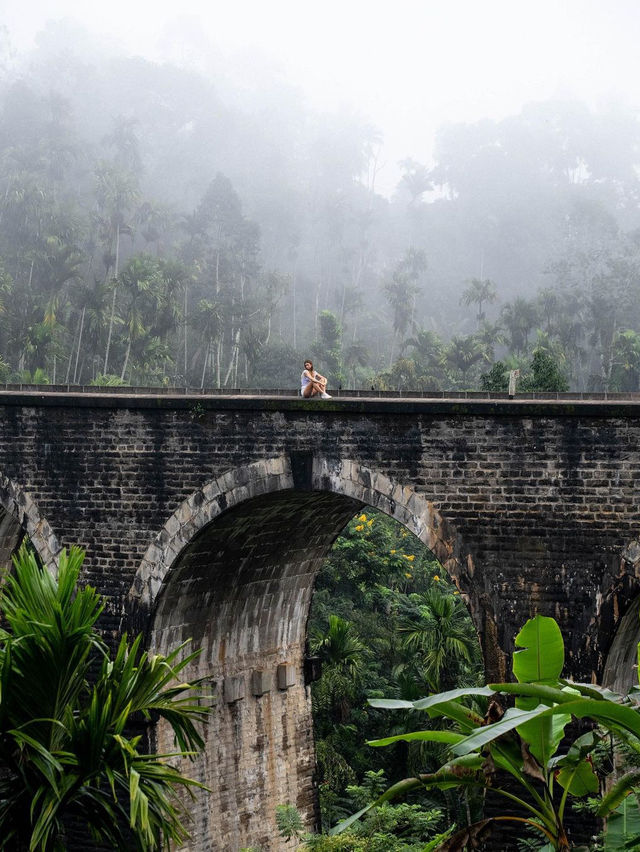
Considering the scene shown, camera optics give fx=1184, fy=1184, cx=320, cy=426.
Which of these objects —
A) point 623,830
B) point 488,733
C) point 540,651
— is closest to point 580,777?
point 623,830

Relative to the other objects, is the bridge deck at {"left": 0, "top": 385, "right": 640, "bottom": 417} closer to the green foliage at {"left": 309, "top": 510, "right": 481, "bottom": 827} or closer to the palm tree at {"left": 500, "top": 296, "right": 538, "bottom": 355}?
the green foliage at {"left": 309, "top": 510, "right": 481, "bottom": 827}

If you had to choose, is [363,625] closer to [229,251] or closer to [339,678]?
[339,678]

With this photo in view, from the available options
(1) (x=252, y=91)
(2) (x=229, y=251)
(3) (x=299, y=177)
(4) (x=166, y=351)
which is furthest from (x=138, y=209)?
(1) (x=252, y=91)

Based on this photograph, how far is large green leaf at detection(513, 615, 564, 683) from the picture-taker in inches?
270

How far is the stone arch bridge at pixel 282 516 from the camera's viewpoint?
11.2 metres

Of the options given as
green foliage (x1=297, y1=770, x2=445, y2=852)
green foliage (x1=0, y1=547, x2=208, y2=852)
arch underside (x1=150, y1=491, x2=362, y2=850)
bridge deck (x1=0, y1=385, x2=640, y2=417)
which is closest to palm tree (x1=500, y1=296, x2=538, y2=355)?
arch underside (x1=150, y1=491, x2=362, y2=850)

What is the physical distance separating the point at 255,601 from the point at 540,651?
8.94m

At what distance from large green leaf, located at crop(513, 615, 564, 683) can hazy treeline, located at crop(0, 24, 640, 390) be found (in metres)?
14.2

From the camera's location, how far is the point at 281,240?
76.5 metres

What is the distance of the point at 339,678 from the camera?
65.4 feet

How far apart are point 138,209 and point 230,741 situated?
43.4 m

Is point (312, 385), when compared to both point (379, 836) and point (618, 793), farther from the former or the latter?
point (618, 793)

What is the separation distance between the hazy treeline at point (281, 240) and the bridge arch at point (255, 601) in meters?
7.54

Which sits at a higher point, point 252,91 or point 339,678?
point 252,91
